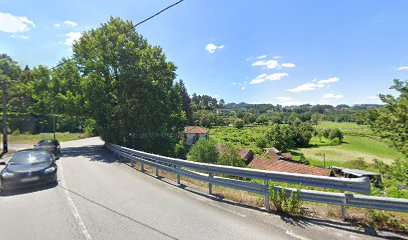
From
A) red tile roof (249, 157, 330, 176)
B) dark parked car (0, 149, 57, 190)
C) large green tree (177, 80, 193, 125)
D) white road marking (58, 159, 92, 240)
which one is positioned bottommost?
red tile roof (249, 157, 330, 176)

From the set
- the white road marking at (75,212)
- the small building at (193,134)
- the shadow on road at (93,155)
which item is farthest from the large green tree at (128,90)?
the small building at (193,134)

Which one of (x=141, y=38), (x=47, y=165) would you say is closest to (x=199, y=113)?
(x=141, y=38)

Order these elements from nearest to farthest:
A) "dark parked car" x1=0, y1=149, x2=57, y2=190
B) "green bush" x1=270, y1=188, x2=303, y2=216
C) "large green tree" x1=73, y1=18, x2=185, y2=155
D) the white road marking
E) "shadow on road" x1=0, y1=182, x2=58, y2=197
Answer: the white road marking < "green bush" x1=270, y1=188, x2=303, y2=216 < "shadow on road" x1=0, y1=182, x2=58, y2=197 < "dark parked car" x1=0, y1=149, x2=57, y2=190 < "large green tree" x1=73, y1=18, x2=185, y2=155

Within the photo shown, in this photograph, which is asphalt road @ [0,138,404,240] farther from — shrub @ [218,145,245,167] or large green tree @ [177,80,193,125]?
large green tree @ [177,80,193,125]

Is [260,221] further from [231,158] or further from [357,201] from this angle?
[231,158]

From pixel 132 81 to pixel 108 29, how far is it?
6748 millimetres

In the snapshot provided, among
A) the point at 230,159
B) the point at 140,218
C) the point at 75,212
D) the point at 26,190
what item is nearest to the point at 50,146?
the point at 26,190

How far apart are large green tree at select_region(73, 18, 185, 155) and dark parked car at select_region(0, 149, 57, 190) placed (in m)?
11.2

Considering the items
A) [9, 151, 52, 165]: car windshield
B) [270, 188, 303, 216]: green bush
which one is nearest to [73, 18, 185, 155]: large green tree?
[9, 151, 52, 165]: car windshield

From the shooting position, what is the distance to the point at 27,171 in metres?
8.38

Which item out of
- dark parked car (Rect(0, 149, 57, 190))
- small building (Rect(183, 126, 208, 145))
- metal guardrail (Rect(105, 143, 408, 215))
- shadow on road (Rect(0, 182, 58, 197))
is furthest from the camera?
small building (Rect(183, 126, 208, 145))

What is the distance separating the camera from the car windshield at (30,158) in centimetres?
927

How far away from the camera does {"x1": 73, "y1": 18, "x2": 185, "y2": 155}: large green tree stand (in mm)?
21297

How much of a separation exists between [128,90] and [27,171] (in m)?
14.1
